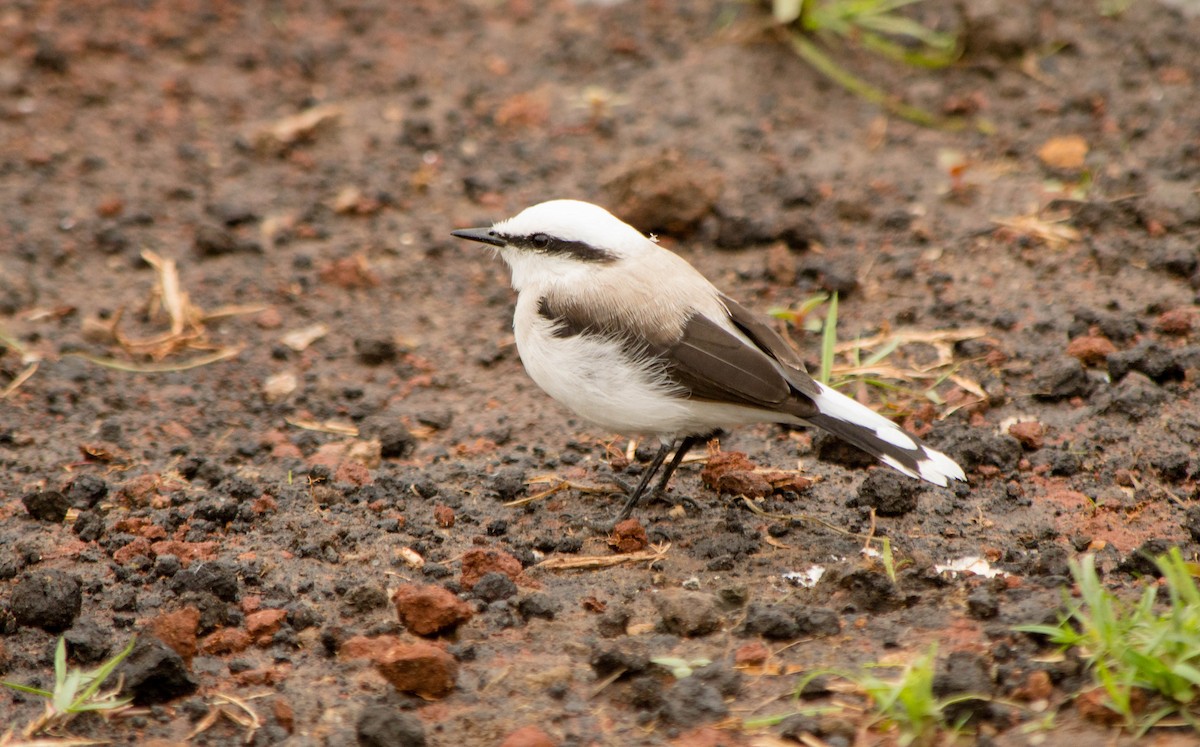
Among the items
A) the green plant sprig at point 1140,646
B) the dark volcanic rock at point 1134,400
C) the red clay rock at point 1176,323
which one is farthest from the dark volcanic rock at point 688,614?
the red clay rock at point 1176,323

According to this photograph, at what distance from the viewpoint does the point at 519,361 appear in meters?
7.64

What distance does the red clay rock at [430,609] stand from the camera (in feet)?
15.8

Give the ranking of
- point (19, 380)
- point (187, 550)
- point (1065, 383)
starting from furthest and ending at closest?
point (19, 380) < point (1065, 383) < point (187, 550)

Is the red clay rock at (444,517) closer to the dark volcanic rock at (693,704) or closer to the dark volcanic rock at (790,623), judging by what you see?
the dark volcanic rock at (790,623)

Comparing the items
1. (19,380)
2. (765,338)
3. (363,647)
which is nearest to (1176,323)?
(765,338)

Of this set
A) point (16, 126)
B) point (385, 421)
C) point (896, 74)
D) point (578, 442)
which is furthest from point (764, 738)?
point (16, 126)

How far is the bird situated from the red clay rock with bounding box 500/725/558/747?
6.11 feet

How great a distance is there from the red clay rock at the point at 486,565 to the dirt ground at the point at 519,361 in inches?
1.0

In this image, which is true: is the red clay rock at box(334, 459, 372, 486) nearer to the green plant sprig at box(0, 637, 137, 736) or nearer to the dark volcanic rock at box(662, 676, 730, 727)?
the green plant sprig at box(0, 637, 137, 736)

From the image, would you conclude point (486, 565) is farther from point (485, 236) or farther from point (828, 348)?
point (828, 348)

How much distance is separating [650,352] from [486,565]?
1172 millimetres

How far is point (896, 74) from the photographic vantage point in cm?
984

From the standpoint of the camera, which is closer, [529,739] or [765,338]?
[529,739]

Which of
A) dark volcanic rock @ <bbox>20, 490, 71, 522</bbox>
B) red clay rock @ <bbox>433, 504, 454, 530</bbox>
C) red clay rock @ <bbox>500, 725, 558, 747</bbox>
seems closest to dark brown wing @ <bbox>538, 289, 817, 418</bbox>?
red clay rock @ <bbox>433, 504, 454, 530</bbox>
